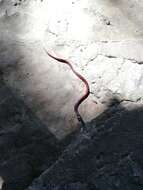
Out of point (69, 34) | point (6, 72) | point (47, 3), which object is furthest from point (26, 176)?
point (47, 3)

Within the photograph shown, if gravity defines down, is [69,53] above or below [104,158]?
above

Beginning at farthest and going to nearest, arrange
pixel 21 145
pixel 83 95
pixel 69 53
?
pixel 69 53 < pixel 83 95 < pixel 21 145

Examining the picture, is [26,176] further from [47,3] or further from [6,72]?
[47,3]

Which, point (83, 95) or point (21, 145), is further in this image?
point (83, 95)

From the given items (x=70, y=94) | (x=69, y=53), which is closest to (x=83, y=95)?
(x=70, y=94)

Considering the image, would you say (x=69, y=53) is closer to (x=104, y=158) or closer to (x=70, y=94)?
(x=70, y=94)

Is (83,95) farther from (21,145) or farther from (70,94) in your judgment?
(21,145)

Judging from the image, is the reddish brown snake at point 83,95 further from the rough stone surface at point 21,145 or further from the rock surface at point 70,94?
the rough stone surface at point 21,145

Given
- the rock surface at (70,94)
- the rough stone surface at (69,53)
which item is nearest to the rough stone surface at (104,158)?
the rock surface at (70,94)

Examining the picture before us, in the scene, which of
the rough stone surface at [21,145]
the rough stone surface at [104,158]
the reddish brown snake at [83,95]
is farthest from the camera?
the reddish brown snake at [83,95]

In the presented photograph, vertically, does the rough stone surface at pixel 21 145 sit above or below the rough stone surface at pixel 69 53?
below

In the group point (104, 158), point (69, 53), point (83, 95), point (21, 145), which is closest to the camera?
point (104, 158)

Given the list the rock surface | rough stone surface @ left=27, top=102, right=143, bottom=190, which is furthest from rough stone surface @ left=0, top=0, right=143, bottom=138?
rough stone surface @ left=27, top=102, right=143, bottom=190
